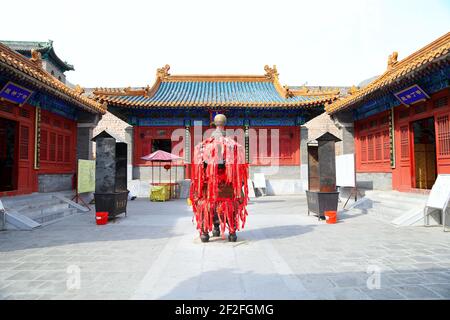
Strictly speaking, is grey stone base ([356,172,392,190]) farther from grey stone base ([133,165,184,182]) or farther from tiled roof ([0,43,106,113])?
tiled roof ([0,43,106,113])

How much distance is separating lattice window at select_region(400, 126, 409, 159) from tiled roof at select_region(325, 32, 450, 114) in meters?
1.49

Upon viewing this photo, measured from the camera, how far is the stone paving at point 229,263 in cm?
276

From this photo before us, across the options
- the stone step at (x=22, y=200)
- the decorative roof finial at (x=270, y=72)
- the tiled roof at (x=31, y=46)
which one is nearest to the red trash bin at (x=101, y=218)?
the stone step at (x=22, y=200)

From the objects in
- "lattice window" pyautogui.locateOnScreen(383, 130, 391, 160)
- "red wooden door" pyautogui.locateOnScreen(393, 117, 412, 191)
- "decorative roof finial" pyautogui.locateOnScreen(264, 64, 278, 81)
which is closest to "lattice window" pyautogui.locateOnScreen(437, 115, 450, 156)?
"red wooden door" pyautogui.locateOnScreen(393, 117, 412, 191)

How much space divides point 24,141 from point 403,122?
36.6 ft

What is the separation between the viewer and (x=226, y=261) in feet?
12.0

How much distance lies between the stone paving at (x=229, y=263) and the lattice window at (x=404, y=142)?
346 centimetres

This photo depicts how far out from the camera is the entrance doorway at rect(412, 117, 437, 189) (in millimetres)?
9102

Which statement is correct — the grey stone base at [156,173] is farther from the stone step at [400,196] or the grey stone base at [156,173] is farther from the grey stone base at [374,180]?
the stone step at [400,196]

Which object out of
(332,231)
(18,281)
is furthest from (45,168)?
(332,231)

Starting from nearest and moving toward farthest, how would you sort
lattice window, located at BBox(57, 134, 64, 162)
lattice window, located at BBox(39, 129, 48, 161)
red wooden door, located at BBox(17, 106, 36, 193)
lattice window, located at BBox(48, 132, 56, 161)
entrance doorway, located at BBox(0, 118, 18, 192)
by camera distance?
1. red wooden door, located at BBox(17, 106, 36, 193)
2. entrance doorway, located at BBox(0, 118, 18, 192)
3. lattice window, located at BBox(39, 129, 48, 161)
4. lattice window, located at BBox(48, 132, 56, 161)
5. lattice window, located at BBox(57, 134, 64, 162)

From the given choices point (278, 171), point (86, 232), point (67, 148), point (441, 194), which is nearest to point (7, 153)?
point (67, 148)

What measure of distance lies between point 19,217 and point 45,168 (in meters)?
3.54

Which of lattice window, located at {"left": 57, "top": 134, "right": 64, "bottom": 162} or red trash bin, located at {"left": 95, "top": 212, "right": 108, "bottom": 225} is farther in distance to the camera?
lattice window, located at {"left": 57, "top": 134, "right": 64, "bottom": 162}
